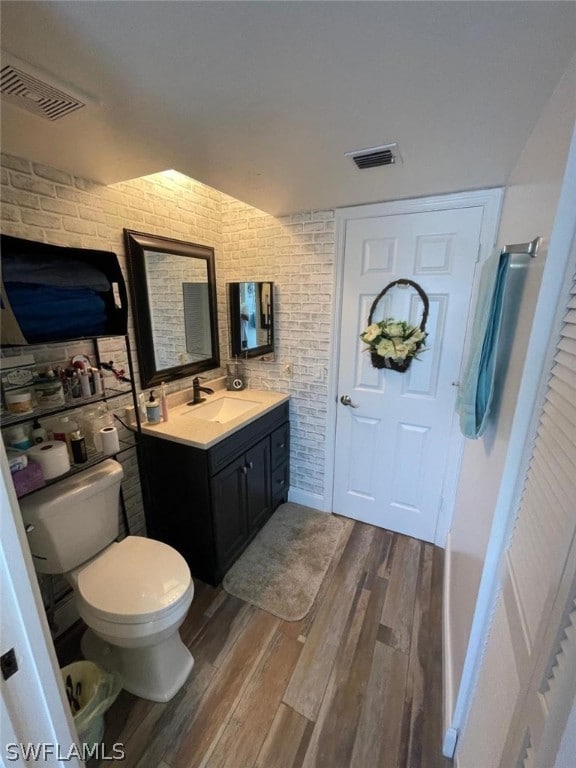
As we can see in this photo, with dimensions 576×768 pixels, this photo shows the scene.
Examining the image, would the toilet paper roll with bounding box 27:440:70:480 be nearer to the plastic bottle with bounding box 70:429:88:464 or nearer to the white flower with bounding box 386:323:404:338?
the plastic bottle with bounding box 70:429:88:464

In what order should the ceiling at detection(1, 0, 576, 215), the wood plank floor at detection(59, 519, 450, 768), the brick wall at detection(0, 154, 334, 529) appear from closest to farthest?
the ceiling at detection(1, 0, 576, 215), the wood plank floor at detection(59, 519, 450, 768), the brick wall at detection(0, 154, 334, 529)

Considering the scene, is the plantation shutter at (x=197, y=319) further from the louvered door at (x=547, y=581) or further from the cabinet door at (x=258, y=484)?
the louvered door at (x=547, y=581)

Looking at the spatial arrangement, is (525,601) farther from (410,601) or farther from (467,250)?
(467,250)

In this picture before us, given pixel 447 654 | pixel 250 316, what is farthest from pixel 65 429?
pixel 447 654

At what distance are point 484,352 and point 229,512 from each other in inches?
59.9

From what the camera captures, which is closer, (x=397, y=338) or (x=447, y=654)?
(x=447, y=654)

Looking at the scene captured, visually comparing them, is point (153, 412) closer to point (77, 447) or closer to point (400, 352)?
point (77, 447)

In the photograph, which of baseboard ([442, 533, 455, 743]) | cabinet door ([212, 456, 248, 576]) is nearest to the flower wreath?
cabinet door ([212, 456, 248, 576])

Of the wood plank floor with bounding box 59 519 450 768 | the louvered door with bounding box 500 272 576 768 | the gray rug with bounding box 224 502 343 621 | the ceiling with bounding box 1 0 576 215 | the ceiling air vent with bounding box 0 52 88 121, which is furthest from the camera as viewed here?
the gray rug with bounding box 224 502 343 621

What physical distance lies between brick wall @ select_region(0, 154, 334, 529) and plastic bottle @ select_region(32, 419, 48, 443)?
2.52 feet

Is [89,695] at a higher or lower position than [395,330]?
lower

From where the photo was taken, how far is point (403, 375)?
6.61ft

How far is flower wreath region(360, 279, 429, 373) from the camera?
72.8 inches

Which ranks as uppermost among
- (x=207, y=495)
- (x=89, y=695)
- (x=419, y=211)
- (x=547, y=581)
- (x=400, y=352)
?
(x=419, y=211)
